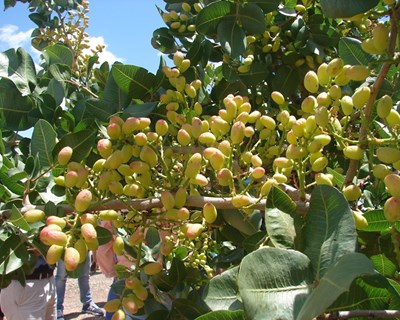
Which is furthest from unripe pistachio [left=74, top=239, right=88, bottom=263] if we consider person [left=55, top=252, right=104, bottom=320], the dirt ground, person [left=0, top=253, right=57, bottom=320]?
the dirt ground

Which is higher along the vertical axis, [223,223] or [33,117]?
[33,117]

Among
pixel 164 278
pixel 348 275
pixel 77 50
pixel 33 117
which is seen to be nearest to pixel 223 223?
pixel 164 278

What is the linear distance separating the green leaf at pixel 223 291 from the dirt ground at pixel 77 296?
505 cm

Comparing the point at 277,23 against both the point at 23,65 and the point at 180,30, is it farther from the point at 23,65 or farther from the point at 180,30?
the point at 23,65

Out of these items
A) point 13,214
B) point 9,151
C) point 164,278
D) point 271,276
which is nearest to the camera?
point 271,276

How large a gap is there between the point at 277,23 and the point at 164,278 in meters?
0.80

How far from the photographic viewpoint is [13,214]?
0.82 metres

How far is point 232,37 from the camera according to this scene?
1193 millimetres

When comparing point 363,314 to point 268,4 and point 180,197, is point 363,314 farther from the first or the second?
point 268,4

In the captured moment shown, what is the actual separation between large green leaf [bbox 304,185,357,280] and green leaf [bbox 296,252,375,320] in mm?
113

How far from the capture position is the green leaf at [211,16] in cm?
117

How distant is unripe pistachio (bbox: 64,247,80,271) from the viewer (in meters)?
0.70

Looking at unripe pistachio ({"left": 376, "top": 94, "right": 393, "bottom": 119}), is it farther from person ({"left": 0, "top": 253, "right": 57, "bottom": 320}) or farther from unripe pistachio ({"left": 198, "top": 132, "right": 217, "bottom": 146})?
person ({"left": 0, "top": 253, "right": 57, "bottom": 320})

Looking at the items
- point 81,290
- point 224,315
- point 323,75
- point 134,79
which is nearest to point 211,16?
point 134,79
